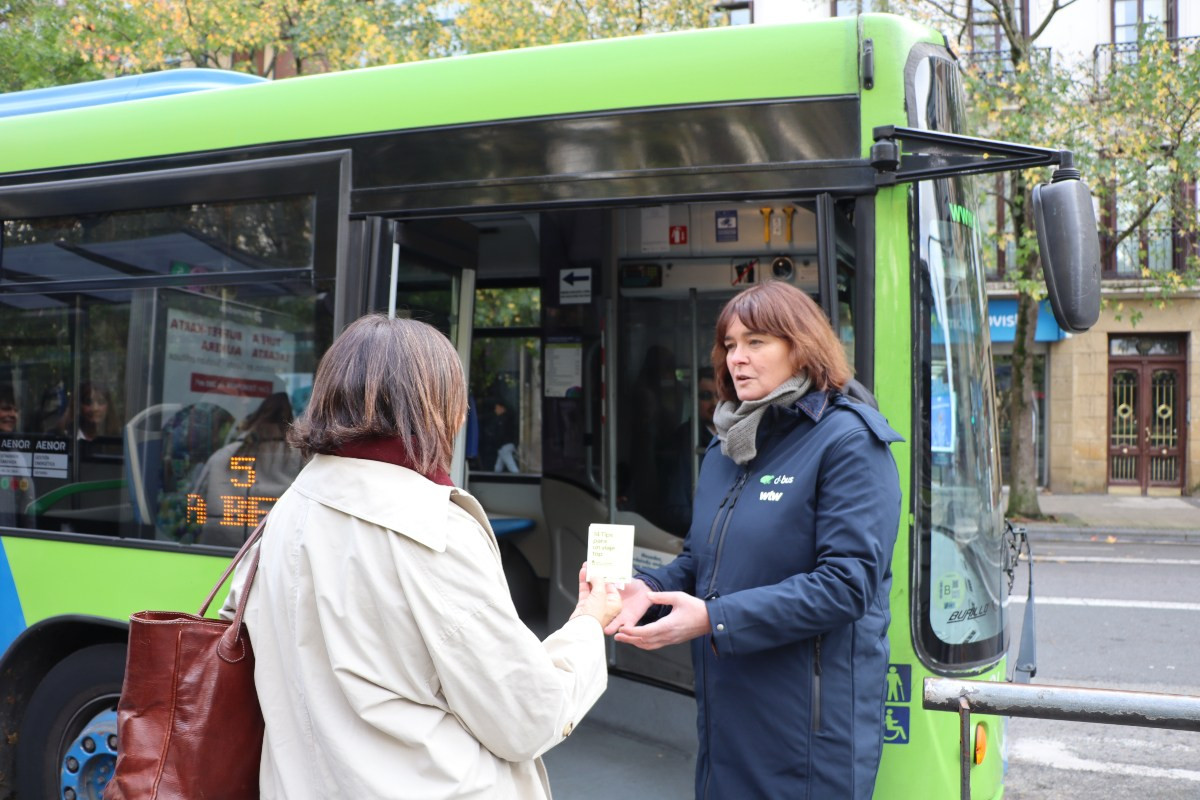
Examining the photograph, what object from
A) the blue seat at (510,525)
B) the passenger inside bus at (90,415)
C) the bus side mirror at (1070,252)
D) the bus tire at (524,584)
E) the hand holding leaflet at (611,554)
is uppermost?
the bus side mirror at (1070,252)

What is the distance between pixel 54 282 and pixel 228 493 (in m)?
1.13

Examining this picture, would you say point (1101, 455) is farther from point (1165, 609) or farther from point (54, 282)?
point (54, 282)

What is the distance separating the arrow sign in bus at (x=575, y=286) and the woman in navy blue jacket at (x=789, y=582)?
2937mm

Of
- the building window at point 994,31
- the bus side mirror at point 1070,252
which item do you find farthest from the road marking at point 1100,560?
the building window at point 994,31

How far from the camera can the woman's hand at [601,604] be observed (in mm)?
2115

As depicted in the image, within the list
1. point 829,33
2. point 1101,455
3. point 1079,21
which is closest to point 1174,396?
point 1101,455

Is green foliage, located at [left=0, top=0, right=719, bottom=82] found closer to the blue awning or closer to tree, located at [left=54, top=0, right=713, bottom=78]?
tree, located at [left=54, top=0, right=713, bottom=78]

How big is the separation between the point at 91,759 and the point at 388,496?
8.71 ft

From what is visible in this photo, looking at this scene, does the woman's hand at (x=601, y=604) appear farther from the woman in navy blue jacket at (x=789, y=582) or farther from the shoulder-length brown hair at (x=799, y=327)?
the shoulder-length brown hair at (x=799, y=327)

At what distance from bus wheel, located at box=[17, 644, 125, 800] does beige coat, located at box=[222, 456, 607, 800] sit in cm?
227

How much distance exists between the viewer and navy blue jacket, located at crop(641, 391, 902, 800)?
2.35m

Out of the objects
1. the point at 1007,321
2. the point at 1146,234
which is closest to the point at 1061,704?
the point at 1146,234

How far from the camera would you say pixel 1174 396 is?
20.3 meters

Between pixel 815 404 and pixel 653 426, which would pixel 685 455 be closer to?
pixel 653 426
